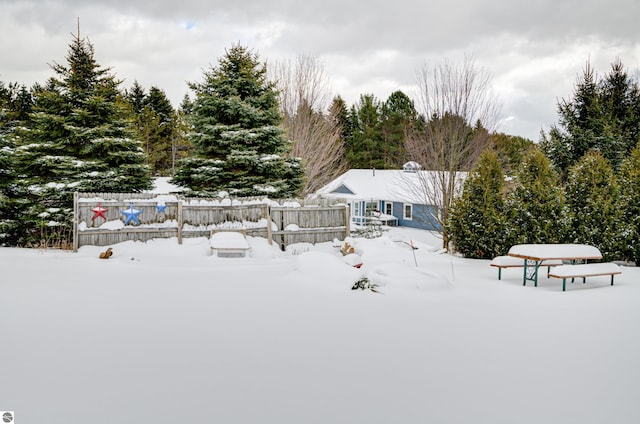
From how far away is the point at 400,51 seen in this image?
17625 mm

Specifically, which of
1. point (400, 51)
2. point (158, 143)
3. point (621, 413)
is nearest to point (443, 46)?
point (400, 51)

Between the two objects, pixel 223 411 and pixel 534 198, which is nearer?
pixel 223 411

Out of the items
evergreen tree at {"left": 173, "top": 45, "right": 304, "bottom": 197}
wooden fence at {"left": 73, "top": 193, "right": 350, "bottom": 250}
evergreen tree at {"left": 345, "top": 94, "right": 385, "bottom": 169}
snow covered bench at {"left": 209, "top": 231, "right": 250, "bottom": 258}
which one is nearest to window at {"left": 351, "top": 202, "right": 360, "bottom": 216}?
evergreen tree at {"left": 345, "top": 94, "right": 385, "bottom": 169}

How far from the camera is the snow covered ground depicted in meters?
3.29

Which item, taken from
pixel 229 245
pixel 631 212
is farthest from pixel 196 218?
pixel 631 212

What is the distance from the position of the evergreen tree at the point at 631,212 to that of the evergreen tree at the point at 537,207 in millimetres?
1595

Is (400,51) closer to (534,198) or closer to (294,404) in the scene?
(534,198)

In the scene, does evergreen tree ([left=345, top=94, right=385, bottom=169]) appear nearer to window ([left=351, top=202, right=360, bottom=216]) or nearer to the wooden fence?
window ([left=351, top=202, right=360, bottom=216])

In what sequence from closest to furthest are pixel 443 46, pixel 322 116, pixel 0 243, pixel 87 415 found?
1. pixel 87 415
2. pixel 0 243
3. pixel 443 46
4. pixel 322 116

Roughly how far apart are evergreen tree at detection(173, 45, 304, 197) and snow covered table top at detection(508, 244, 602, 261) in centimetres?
768

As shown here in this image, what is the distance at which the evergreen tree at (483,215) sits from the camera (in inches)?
455

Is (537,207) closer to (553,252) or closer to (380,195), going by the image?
(553,252)

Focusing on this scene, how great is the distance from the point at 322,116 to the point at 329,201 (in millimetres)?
10730

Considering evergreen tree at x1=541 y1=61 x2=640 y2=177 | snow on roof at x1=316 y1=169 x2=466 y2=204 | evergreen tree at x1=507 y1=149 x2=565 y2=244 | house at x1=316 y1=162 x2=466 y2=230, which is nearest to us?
evergreen tree at x1=507 y1=149 x2=565 y2=244
